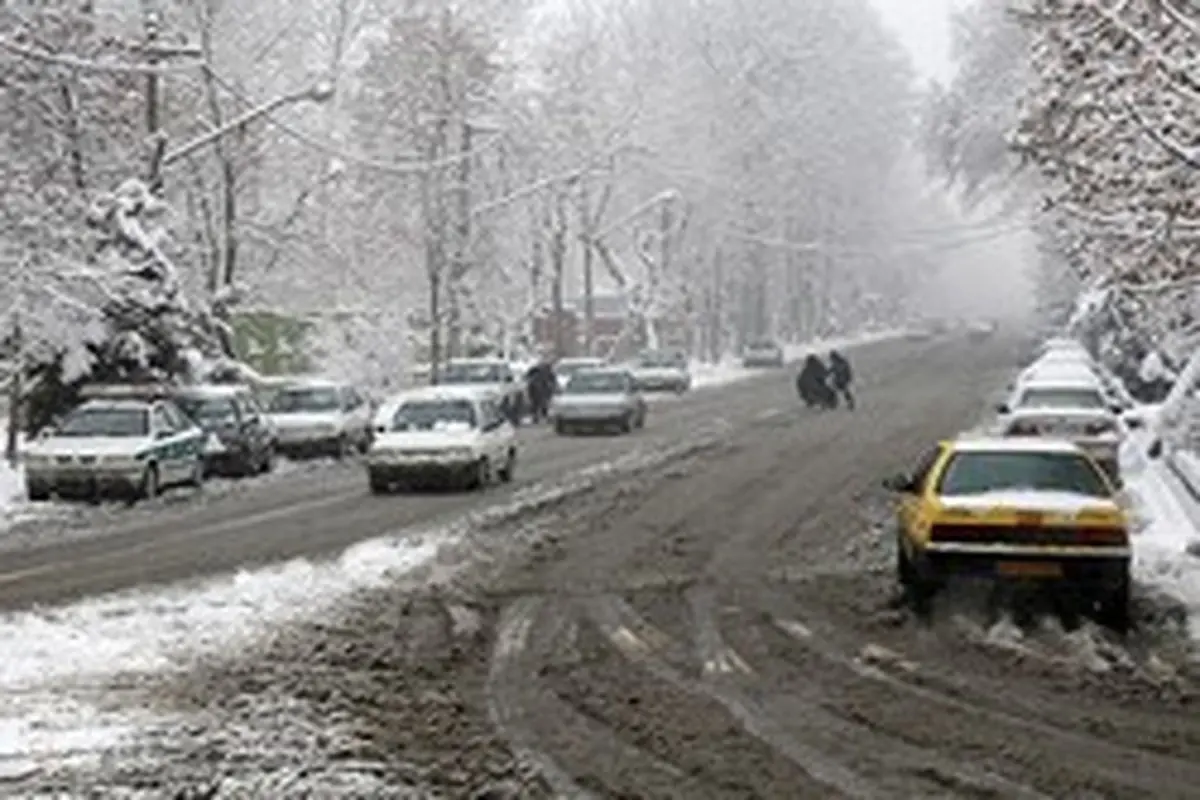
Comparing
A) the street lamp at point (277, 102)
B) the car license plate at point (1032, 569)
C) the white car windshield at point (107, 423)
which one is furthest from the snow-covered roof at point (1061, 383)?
the car license plate at point (1032, 569)

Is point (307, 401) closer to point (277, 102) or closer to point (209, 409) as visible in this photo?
point (209, 409)

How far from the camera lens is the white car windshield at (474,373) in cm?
4606

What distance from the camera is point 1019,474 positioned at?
15664 millimetres

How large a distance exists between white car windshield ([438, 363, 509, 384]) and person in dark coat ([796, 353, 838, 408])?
7960 millimetres

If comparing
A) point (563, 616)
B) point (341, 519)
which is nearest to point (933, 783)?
point (563, 616)

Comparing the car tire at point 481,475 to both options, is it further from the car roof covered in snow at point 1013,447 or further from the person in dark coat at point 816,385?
the person in dark coat at point 816,385

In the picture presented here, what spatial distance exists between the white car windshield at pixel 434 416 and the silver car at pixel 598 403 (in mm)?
12696

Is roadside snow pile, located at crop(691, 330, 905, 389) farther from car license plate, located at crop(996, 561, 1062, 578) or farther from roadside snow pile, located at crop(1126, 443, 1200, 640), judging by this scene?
car license plate, located at crop(996, 561, 1062, 578)

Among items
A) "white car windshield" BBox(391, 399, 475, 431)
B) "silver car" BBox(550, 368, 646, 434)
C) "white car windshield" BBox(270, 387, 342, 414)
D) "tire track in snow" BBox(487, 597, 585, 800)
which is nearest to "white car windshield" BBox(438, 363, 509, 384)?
"silver car" BBox(550, 368, 646, 434)

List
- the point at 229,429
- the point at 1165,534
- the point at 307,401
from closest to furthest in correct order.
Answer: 1. the point at 1165,534
2. the point at 229,429
3. the point at 307,401

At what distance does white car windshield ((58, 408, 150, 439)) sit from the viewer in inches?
1070

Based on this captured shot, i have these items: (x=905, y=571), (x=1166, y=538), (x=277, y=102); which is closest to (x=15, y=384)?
(x=277, y=102)

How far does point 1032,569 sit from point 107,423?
1672 cm

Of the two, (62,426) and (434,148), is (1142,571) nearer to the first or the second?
(62,426)
